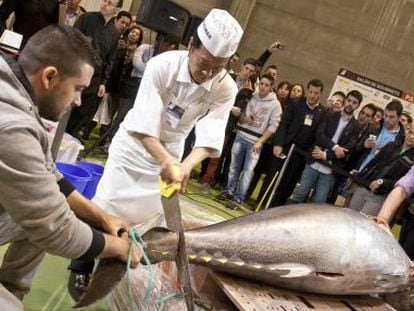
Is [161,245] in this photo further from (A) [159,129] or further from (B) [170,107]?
(B) [170,107]

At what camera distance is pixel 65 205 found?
1551mm

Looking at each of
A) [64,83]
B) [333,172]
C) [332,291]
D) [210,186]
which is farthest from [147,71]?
[210,186]

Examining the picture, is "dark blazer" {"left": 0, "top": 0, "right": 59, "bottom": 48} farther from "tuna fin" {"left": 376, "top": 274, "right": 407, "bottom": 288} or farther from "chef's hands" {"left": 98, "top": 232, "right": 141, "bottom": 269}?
"tuna fin" {"left": 376, "top": 274, "right": 407, "bottom": 288}

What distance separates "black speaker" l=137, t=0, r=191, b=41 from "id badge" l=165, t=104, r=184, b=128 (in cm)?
278

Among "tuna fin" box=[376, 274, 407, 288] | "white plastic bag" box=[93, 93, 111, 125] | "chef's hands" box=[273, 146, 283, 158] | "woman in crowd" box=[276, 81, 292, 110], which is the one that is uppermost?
"woman in crowd" box=[276, 81, 292, 110]

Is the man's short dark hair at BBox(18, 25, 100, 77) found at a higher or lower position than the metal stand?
higher

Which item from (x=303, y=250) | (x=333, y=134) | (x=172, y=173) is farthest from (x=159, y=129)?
(x=333, y=134)

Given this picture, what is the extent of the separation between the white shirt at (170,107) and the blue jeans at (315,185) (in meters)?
3.30

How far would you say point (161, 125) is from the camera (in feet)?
8.66

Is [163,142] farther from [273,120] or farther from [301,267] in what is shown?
[273,120]

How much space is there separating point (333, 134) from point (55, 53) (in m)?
4.64

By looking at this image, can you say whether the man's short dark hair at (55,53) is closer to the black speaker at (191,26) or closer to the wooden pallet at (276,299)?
the wooden pallet at (276,299)

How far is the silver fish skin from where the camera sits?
209cm

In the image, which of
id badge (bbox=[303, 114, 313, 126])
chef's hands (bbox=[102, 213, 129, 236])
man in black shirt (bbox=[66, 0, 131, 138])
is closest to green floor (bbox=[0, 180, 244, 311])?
chef's hands (bbox=[102, 213, 129, 236])
